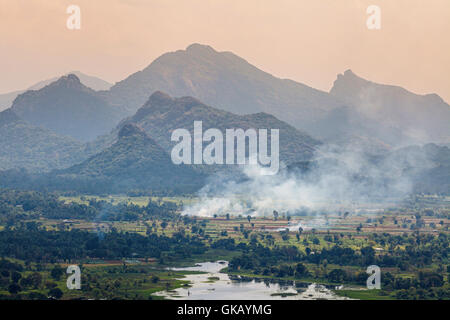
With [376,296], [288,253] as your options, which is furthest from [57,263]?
[376,296]

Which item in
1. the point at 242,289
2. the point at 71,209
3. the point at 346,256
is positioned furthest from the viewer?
the point at 71,209

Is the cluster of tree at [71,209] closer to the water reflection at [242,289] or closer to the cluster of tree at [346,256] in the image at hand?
the cluster of tree at [346,256]

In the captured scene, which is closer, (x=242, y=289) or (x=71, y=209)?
(x=242, y=289)

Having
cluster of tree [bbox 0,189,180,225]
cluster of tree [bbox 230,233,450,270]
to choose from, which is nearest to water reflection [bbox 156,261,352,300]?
cluster of tree [bbox 230,233,450,270]

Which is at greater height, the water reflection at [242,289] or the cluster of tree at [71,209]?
the cluster of tree at [71,209]

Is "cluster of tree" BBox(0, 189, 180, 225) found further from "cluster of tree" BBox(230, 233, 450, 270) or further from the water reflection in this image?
the water reflection

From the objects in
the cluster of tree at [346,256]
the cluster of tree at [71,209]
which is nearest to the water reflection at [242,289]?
the cluster of tree at [346,256]

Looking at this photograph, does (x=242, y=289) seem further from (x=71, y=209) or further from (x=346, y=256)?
(x=71, y=209)

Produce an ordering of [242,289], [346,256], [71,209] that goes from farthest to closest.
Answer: [71,209] < [346,256] < [242,289]

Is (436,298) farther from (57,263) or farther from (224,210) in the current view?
(224,210)

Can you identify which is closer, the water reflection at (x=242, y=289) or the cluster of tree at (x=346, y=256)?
the water reflection at (x=242, y=289)

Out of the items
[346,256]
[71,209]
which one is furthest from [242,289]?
[71,209]
